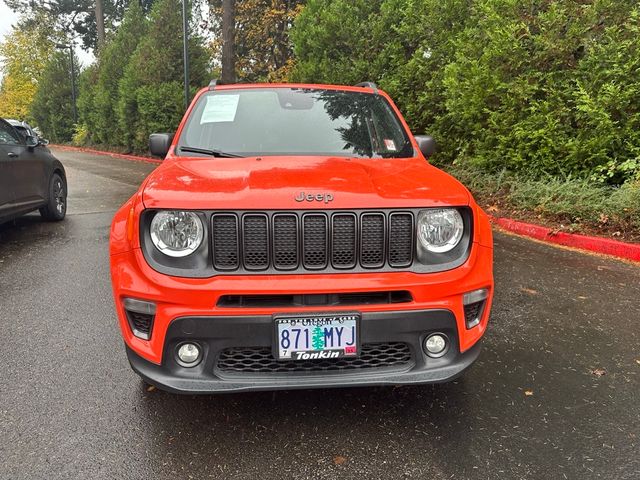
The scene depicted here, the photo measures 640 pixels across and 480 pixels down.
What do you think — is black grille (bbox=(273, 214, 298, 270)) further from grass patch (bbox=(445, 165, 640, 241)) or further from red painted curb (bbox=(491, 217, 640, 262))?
grass patch (bbox=(445, 165, 640, 241))

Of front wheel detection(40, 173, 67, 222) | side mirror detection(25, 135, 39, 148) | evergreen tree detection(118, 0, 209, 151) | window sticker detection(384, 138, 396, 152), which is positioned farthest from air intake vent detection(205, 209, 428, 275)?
evergreen tree detection(118, 0, 209, 151)

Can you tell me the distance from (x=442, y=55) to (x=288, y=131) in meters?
7.28

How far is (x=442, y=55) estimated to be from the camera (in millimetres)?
9703

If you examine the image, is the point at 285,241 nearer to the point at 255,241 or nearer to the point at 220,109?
the point at 255,241

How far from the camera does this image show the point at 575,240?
6457mm

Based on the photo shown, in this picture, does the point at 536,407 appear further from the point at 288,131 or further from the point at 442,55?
the point at 442,55

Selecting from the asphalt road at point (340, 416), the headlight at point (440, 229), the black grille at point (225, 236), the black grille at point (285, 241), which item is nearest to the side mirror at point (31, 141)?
the asphalt road at point (340, 416)

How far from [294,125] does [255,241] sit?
148 centimetres

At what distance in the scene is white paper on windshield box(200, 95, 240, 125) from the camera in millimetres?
3557

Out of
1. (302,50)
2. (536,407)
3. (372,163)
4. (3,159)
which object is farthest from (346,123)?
(302,50)

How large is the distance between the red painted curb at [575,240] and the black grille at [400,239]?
468 centimetres

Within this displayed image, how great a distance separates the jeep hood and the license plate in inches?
19.6

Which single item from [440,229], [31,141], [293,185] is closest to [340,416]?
[440,229]

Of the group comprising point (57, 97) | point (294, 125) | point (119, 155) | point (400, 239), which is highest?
point (57, 97)
